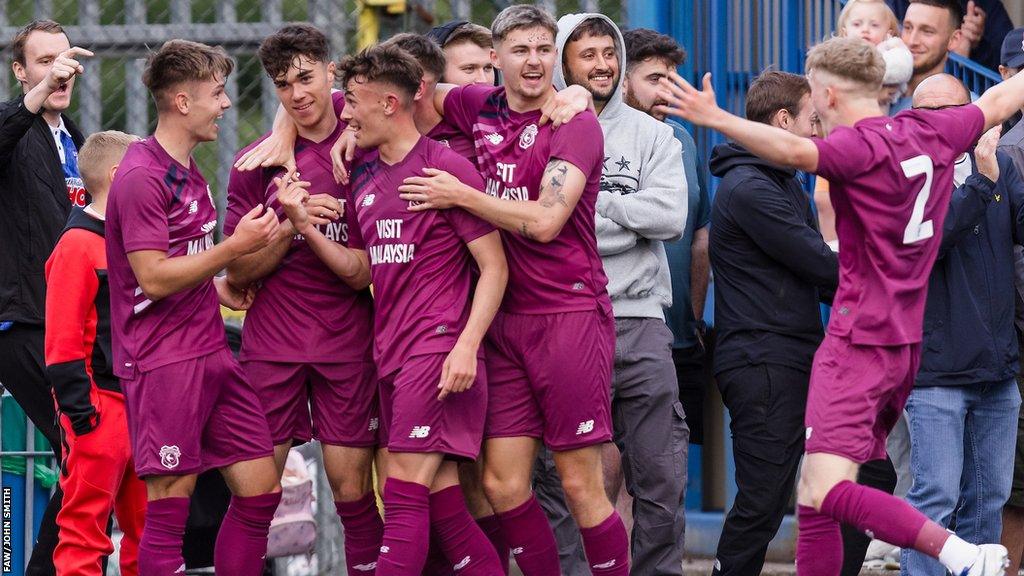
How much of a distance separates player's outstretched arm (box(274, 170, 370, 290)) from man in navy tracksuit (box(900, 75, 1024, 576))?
2064mm

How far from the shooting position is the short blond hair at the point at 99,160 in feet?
19.1

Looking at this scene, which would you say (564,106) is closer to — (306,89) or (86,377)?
(306,89)

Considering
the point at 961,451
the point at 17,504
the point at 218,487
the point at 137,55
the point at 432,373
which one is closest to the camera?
the point at 432,373

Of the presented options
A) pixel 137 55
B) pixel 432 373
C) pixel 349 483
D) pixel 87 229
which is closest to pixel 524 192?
pixel 432 373

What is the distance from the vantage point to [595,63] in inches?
233

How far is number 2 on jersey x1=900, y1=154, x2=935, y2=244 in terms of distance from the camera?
505 centimetres

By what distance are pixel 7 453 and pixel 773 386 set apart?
126 inches

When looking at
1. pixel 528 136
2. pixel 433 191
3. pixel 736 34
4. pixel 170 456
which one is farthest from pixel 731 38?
pixel 170 456

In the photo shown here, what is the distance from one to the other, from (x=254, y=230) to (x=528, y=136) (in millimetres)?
971

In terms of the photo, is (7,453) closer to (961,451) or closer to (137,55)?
(137,55)

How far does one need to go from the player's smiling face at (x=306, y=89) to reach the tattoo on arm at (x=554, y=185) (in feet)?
2.69

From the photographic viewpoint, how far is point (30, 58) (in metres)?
6.52

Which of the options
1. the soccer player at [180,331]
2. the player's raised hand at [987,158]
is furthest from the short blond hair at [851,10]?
the soccer player at [180,331]

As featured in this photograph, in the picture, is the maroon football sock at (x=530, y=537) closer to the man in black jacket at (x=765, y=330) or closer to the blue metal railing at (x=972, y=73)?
the man in black jacket at (x=765, y=330)
